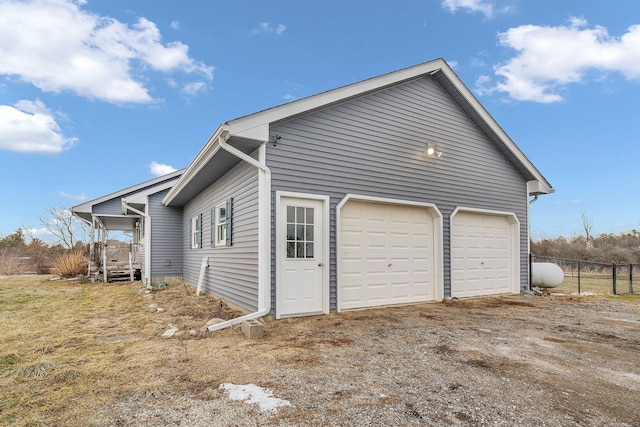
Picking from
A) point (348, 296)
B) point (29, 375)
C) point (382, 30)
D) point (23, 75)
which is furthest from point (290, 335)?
point (23, 75)

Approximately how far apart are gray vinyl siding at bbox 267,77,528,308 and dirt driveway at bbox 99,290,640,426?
1746mm

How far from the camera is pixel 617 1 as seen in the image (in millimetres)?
8703

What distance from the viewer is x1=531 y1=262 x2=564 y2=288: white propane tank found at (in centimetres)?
1045

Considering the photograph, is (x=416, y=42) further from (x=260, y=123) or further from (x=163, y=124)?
(x=163, y=124)

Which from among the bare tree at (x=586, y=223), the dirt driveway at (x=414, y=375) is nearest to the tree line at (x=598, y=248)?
the bare tree at (x=586, y=223)

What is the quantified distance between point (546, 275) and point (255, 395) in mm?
10630

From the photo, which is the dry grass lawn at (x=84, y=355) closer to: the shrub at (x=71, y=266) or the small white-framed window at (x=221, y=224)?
the small white-framed window at (x=221, y=224)

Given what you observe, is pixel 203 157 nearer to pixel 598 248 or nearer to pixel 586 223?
pixel 598 248

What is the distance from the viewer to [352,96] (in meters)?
6.34

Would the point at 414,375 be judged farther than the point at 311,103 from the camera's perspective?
No

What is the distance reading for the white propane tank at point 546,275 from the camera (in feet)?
34.3

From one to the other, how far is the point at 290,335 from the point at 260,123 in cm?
314

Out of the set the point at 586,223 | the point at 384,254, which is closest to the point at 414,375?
the point at 384,254


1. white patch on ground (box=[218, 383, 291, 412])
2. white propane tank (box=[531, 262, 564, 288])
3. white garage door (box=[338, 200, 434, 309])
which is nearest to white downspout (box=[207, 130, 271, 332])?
white garage door (box=[338, 200, 434, 309])
